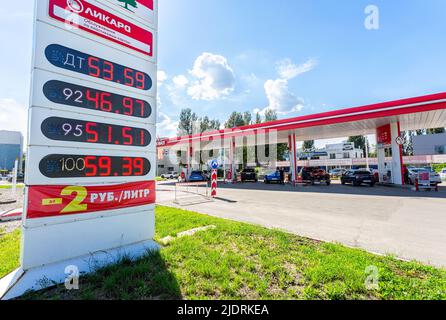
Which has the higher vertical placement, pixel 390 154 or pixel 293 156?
pixel 293 156

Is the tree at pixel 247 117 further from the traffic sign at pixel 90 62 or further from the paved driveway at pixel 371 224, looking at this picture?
the traffic sign at pixel 90 62

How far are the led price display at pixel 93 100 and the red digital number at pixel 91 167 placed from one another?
998 mm

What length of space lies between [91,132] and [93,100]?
64cm

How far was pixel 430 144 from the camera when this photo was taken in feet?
139

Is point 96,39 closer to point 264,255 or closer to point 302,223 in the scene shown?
point 264,255

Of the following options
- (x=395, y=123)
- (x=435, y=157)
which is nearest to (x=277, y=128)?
(x=395, y=123)

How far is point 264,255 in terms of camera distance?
394 centimetres

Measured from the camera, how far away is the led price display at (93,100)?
147 inches

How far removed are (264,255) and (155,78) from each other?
470cm

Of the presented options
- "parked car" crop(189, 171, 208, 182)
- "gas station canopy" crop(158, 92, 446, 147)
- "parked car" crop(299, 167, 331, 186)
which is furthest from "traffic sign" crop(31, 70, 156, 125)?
"parked car" crop(189, 171, 208, 182)

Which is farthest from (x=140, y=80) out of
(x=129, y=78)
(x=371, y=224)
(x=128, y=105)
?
(x=371, y=224)

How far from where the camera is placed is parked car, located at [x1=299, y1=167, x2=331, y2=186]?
20.1 m

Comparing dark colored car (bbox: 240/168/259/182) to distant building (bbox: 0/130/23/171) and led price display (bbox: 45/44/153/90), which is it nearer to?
led price display (bbox: 45/44/153/90)
